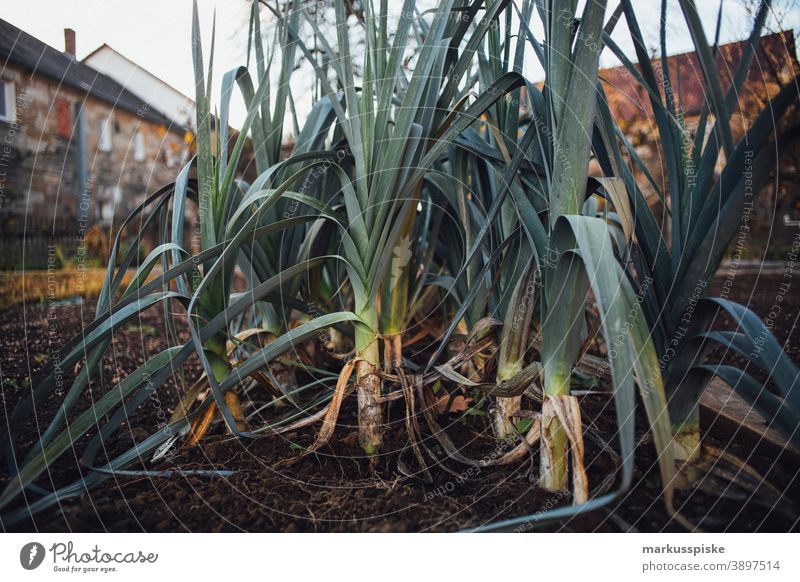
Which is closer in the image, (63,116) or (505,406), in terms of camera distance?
(505,406)

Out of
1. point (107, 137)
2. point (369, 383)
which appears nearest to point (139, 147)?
point (107, 137)

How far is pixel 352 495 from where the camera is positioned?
63 cm

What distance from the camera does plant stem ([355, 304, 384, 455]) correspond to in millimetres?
716

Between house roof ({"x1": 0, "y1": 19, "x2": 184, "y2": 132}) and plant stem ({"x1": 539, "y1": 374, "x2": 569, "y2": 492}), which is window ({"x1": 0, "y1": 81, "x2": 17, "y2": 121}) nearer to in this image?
house roof ({"x1": 0, "y1": 19, "x2": 184, "y2": 132})

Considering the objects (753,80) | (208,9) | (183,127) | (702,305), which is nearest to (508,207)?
(702,305)

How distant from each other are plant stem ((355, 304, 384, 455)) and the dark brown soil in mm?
25

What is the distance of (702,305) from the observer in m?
0.58

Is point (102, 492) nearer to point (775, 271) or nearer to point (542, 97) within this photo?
point (542, 97)

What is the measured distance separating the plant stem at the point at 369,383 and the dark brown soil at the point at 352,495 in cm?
Result: 3

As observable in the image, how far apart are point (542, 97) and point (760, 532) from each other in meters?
0.59

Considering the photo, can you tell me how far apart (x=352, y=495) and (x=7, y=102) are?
804mm

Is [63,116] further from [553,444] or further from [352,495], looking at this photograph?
[553,444]

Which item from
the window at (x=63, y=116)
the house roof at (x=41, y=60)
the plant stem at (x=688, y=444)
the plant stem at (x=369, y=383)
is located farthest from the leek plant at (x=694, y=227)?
the window at (x=63, y=116)

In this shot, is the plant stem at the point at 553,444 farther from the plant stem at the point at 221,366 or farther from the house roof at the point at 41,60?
the house roof at the point at 41,60
